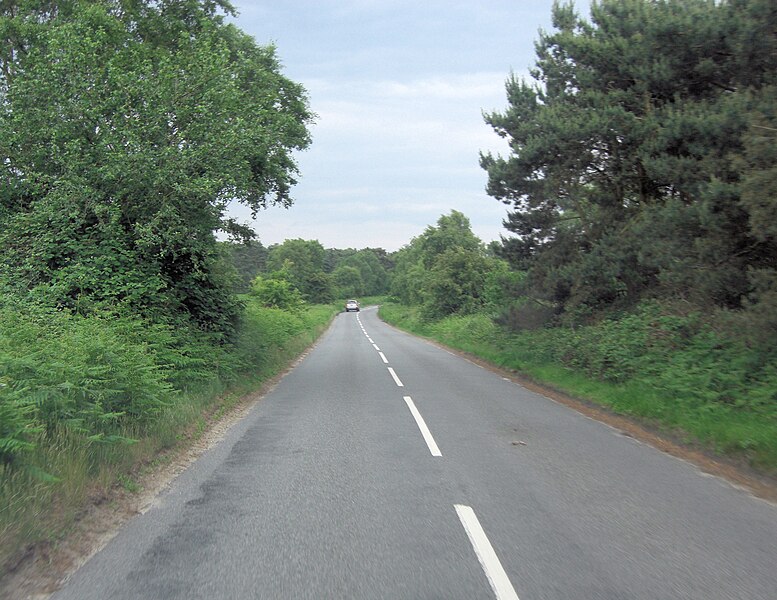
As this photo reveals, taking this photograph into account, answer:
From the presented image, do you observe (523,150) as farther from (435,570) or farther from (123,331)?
(435,570)

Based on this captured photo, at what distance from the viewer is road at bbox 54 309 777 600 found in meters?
4.04

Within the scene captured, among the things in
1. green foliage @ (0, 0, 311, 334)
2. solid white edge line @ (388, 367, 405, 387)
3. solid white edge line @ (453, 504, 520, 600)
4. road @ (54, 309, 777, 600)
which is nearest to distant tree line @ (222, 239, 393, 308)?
green foliage @ (0, 0, 311, 334)

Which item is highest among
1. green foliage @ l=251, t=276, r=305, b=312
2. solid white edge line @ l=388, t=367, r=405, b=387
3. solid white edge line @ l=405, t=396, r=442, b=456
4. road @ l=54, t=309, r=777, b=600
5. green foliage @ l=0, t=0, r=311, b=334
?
green foliage @ l=0, t=0, r=311, b=334

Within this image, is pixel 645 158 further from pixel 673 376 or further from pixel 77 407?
pixel 77 407

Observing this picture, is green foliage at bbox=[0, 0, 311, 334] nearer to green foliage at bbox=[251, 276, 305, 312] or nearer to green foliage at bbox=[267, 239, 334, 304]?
green foliage at bbox=[251, 276, 305, 312]

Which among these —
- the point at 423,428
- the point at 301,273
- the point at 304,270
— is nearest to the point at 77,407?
the point at 423,428

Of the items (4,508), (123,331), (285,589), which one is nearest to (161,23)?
(123,331)

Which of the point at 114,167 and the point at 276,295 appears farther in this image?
the point at 276,295

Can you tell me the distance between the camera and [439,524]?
520 centimetres

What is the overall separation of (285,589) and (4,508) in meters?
2.38

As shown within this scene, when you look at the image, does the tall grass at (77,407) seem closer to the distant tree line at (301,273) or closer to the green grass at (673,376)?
the distant tree line at (301,273)

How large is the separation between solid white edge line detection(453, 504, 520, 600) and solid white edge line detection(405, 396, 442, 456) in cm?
237

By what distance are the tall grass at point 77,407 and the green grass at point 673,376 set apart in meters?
7.39

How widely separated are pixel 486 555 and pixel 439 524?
2.45ft
